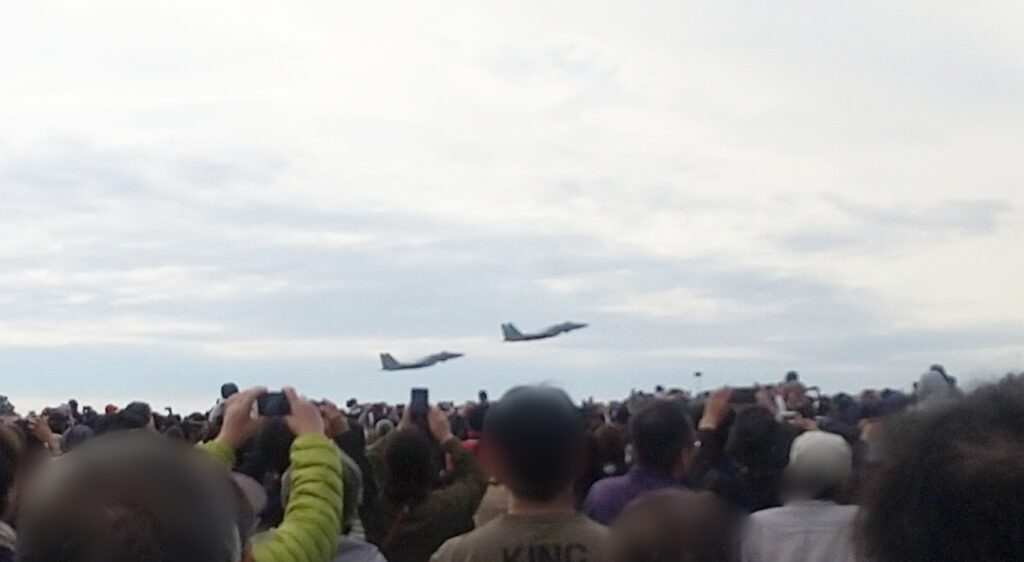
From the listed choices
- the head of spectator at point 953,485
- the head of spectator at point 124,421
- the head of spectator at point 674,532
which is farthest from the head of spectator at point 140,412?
the head of spectator at point 953,485

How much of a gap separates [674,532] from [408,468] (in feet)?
14.5

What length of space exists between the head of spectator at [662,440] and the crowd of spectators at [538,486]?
0.03 ft

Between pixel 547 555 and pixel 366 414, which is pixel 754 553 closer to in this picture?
pixel 547 555

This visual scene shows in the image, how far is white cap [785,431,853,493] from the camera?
244 inches

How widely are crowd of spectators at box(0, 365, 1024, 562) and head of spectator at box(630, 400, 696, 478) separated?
0.03 ft

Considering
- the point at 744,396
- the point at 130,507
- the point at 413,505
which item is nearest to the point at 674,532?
the point at 130,507

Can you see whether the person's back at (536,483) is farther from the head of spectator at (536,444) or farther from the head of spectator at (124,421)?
the head of spectator at (124,421)

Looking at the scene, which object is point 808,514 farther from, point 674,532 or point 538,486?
point 674,532

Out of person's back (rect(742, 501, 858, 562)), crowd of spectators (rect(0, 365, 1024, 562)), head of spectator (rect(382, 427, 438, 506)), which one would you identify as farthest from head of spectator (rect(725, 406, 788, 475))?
head of spectator (rect(382, 427, 438, 506))

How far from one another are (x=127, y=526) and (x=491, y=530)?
2735mm

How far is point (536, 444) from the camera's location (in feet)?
15.6

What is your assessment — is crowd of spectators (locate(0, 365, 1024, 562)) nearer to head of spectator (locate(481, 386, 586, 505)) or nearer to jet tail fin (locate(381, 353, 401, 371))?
head of spectator (locate(481, 386, 586, 505))

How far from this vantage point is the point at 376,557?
225 inches

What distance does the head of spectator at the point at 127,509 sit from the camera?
7.17 feet
